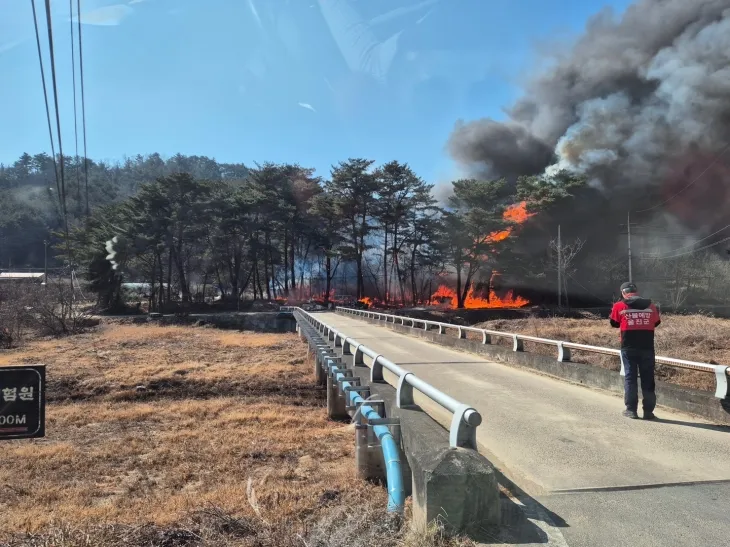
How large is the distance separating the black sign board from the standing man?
540 centimetres

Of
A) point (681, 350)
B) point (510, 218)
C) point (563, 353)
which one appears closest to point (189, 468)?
point (563, 353)

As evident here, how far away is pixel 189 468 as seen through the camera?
269 inches

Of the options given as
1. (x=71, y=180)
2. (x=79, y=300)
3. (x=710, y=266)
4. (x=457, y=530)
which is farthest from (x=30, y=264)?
(x=457, y=530)

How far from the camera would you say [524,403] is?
6965mm

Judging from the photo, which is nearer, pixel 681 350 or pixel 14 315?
pixel 681 350

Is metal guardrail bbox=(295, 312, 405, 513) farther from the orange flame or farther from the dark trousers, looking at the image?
the orange flame

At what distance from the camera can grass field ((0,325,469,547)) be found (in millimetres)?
3496

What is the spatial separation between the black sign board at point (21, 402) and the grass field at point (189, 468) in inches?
29.1

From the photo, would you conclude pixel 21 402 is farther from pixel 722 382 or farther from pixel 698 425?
pixel 722 382

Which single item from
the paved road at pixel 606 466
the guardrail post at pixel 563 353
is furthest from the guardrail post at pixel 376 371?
the guardrail post at pixel 563 353

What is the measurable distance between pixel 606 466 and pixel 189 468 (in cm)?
510

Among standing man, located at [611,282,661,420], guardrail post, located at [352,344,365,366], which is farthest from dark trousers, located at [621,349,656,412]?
guardrail post, located at [352,344,365,366]

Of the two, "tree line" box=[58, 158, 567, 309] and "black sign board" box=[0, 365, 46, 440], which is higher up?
"tree line" box=[58, 158, 567, 309]

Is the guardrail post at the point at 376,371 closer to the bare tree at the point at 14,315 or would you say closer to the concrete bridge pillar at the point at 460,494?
the concrete bridge pillar at the point at 460,494
